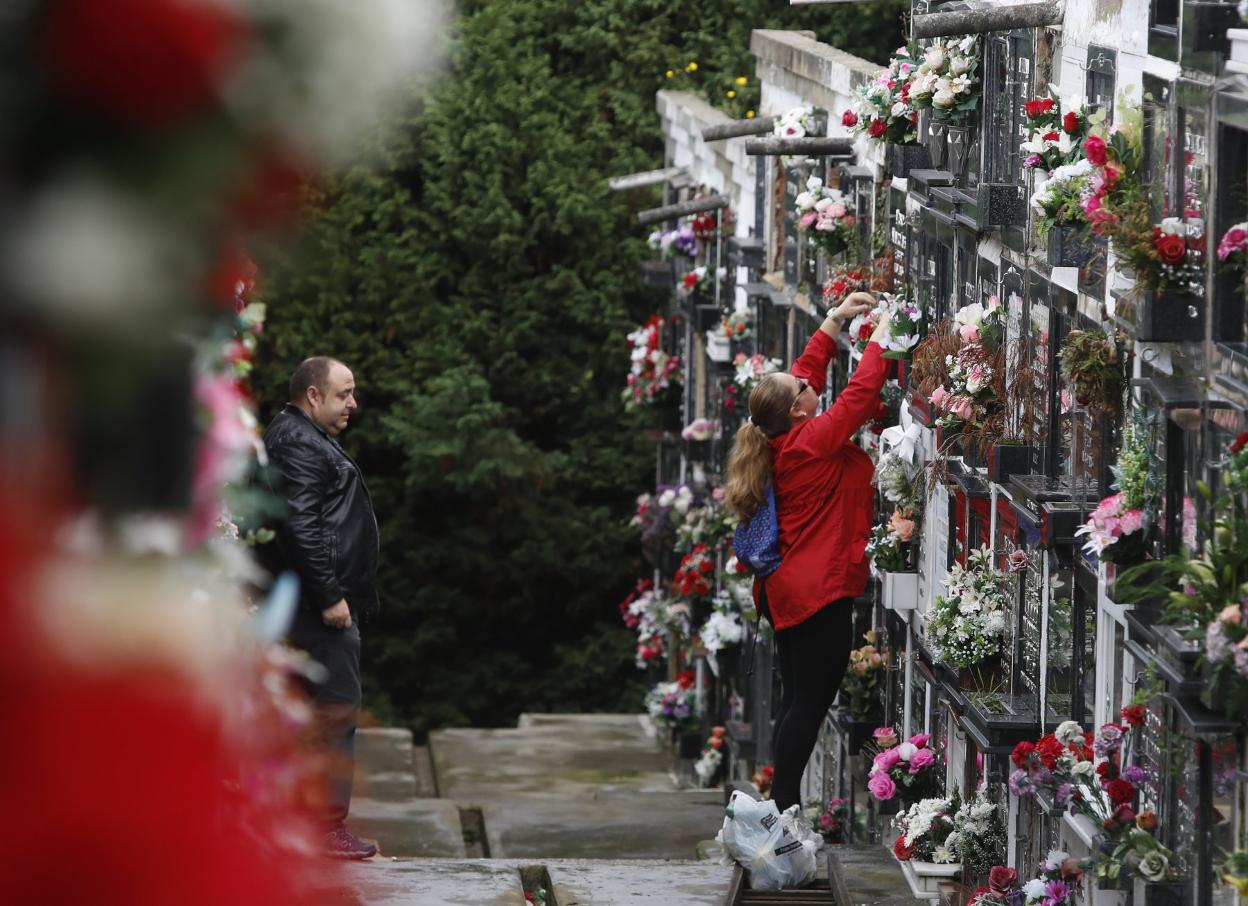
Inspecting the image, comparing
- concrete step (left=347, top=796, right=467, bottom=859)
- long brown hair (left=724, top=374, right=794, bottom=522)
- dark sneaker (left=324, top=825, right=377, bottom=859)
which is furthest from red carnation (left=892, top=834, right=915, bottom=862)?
concrete step (left=347, top=796, right=467, bottom=859)

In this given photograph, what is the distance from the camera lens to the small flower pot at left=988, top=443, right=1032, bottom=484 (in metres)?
7.14

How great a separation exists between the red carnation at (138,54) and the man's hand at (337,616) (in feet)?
18.7

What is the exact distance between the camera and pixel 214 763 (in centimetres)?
151

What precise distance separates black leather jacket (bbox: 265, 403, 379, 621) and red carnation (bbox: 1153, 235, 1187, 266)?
2.89 m

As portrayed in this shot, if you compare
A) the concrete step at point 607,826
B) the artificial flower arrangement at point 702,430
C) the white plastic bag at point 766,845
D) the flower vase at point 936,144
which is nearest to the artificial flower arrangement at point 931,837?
the white plastic bag at point 766,845

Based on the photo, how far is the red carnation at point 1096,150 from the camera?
5.52 meters

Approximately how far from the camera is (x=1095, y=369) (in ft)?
20.2

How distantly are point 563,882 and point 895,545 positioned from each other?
2.06 m

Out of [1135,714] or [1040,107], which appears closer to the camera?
[1135,714]

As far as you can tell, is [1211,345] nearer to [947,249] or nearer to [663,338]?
[947,249]

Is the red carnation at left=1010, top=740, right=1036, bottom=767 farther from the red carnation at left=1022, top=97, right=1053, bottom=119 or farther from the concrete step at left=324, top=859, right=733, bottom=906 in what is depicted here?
the red carnation at left=1022, top=97, right=1053, bottom=119

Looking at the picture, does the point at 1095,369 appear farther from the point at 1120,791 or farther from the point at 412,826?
the point at 412,826

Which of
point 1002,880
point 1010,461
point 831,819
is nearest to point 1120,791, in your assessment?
point 1002,880

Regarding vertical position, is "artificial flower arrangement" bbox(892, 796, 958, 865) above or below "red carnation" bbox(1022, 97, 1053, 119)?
below
